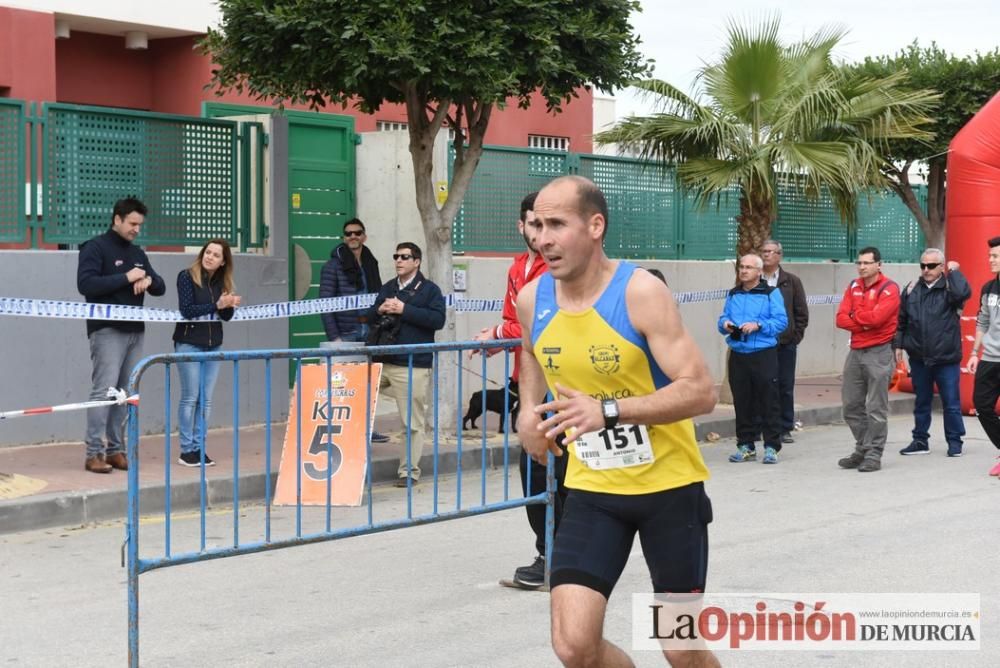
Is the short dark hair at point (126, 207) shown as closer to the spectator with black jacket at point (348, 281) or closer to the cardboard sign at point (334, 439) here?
the spectator with black jacket at point (348, 281)

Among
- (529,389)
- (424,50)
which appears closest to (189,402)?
(424,50)

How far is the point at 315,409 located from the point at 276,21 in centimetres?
471

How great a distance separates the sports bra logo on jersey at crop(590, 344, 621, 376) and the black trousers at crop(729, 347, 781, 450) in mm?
8064

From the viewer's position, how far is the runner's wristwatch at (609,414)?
409cm

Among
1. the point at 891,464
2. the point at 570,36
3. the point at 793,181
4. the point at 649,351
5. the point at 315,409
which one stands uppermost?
the point at 570,36

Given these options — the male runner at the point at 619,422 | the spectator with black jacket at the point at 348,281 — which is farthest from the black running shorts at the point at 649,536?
the spectator with black jacket at the point at 348,281

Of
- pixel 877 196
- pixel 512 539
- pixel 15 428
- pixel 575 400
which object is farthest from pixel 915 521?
pixel 877 196

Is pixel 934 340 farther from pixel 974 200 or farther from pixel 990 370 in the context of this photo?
pixel 974 200

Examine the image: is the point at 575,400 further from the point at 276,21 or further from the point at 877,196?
the point at 877,196

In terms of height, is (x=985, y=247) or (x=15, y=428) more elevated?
(x=985, y=247)

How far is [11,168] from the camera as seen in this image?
1147 centimetres

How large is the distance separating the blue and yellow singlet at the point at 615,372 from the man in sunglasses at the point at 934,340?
8.63 meters

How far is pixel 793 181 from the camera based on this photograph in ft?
52.4

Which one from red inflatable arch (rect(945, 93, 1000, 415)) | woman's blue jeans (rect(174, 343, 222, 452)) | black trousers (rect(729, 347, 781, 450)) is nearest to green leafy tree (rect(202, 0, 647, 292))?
woman's blue jeans (rect(174, 343, 222, 452))
